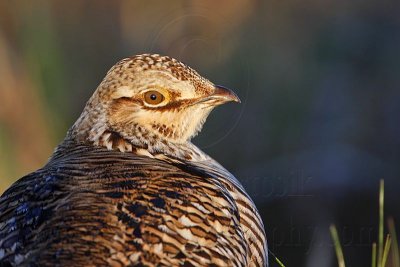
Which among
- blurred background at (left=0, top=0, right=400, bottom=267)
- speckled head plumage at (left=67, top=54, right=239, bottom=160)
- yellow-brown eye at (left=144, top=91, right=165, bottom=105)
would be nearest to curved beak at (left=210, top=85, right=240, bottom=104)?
speckled head plumage at (left=67, top=54, right=239, bottom=160)

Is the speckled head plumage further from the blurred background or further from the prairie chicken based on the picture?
the blurred background

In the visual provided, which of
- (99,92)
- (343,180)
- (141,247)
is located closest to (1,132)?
(99,92)

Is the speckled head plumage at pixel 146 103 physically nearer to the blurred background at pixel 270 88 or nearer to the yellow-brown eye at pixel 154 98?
the yellow-brown eye at pixel 154 98

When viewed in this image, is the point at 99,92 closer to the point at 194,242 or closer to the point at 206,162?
the point at 206,162

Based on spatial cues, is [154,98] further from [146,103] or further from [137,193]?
[137,193]

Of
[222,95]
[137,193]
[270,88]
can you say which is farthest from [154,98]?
[270,88]

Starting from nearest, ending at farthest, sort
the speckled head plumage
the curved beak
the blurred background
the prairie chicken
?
the prairie chicken → the speckled head plumage → the curved beak → the blurred background

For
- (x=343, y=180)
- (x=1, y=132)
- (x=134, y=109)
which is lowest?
(x=343, y=180)
